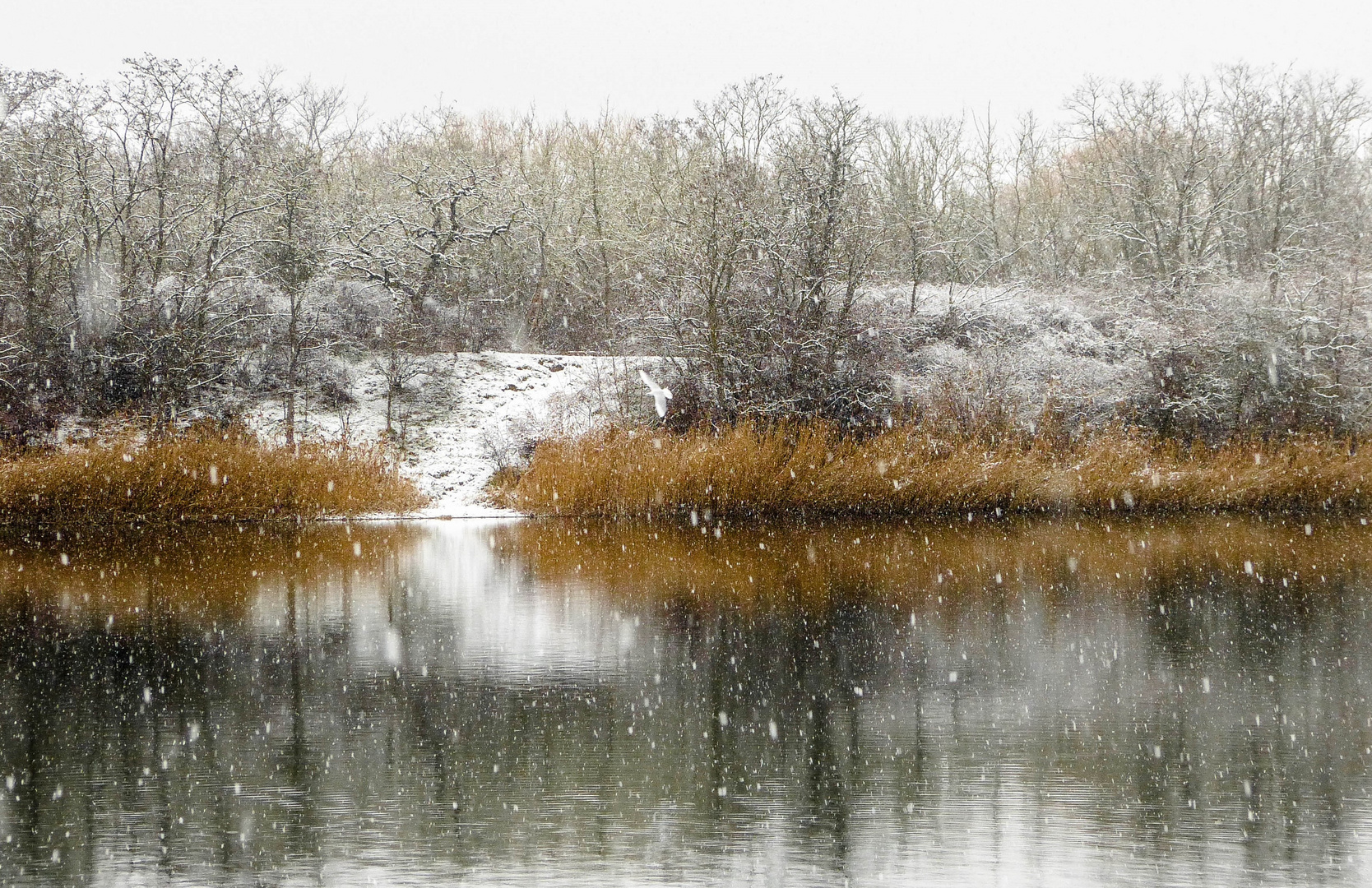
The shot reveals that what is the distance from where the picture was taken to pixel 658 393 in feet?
78.9

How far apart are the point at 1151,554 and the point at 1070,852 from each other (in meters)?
11.4

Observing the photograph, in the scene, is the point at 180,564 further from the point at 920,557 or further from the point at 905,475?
the point at 905,475

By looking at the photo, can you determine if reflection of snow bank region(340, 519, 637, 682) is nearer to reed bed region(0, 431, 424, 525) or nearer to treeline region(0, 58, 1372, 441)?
reed bed region(0, 431, 424, 525)

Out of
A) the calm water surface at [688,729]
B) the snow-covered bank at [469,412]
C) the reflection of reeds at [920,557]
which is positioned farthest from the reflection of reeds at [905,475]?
the calm water surface at [688,729]

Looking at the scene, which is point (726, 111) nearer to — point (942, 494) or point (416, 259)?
point (416, 259)

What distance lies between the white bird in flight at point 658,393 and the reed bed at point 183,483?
19.2ft

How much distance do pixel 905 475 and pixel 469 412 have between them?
10335 millimetres

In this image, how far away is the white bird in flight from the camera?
23.9m

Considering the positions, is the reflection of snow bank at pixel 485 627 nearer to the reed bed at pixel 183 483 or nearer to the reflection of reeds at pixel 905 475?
the reflection of reeds at pixel 905 475

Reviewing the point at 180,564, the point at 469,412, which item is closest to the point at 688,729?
the point at 180,564

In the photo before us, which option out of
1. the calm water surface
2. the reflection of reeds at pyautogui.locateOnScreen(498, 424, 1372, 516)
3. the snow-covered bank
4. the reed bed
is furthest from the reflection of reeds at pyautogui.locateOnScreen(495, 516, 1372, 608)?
the snow-covered bank

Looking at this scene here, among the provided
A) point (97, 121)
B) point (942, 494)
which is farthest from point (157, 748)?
point (97, 121)

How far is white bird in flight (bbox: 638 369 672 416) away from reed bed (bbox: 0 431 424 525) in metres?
5.85

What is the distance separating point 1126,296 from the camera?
90.0 feet
